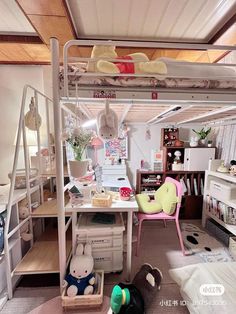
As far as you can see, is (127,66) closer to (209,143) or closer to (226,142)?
(226,142)

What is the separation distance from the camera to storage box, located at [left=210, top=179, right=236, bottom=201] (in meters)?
2.37

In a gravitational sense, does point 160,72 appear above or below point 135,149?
above

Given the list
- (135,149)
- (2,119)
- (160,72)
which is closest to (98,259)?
(160,72)

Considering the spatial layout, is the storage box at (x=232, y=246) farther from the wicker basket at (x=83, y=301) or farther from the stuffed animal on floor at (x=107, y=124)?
the stuffed animal on floor at (x=107, y=124)

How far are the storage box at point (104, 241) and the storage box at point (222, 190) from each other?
148 centimetres

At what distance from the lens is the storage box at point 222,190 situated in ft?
7.77

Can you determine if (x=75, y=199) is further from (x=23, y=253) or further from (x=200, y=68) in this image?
(x=200, y=68)

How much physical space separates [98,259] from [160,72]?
1707mm

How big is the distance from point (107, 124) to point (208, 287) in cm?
150

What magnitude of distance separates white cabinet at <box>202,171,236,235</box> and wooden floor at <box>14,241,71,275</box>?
1.97 m

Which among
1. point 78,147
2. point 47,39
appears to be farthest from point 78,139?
point 47,39

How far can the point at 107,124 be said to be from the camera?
57.3 inches

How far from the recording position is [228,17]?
5.72 feet

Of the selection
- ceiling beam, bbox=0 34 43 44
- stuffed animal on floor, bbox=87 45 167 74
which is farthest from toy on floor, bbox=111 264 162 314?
ceiling beam, bbox=0 34 43 44
